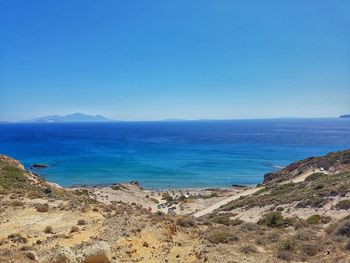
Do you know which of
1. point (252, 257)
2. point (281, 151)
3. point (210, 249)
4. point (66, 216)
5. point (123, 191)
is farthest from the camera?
point (281, 151)

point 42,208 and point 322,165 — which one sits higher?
point 42,208

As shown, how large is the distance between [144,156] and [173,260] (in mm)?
87479

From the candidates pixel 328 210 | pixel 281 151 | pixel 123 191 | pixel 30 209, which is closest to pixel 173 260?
pixel 30 209

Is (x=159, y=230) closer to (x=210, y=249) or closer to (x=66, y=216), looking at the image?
(x=210, y=249)

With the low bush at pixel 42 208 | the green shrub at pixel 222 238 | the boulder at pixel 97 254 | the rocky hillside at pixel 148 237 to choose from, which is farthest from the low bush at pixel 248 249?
the low bush at pixel 42 208

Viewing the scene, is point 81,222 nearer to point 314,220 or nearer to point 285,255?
point 285,255

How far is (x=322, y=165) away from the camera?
163ft

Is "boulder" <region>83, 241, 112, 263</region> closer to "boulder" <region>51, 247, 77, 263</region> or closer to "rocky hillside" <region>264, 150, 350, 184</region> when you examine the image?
"boulder" <region>51, 247, 77, 263</region>

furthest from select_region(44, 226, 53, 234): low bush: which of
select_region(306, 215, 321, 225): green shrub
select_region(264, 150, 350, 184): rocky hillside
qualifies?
select_region(264, 150, 350, 184): rocky hillside

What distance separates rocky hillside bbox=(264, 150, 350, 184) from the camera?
151 feet

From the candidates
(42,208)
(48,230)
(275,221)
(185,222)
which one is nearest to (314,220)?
(275,221)

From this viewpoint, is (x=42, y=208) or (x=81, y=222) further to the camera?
(x=42, y=208)

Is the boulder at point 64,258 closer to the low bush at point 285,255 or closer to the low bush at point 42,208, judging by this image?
the low bush at point 285,255

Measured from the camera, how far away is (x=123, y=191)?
50250 millimetres
